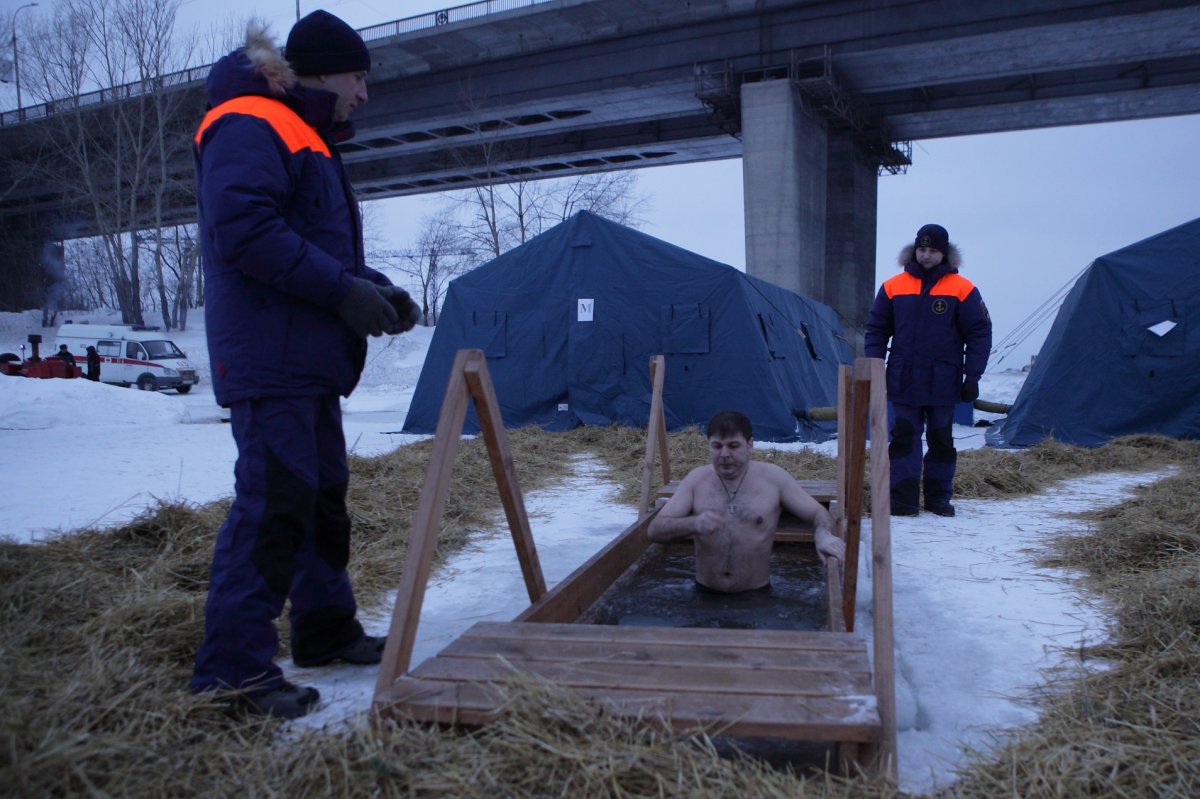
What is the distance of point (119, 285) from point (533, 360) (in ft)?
83.4

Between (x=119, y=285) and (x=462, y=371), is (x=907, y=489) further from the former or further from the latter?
(x=119, y=285)

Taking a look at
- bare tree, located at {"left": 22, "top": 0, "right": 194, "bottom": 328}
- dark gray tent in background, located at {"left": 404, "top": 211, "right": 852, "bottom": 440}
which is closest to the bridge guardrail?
bare tree, located at {"left": 22, "top": 0, "right": 194, "bottom": 328}

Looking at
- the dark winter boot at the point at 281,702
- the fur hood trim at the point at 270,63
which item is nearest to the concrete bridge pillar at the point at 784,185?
the fur hood trim at the point at 270,63

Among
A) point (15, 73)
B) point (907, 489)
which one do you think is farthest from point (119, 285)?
point (907, 489)

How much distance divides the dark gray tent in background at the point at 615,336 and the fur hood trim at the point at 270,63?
8.21 metres

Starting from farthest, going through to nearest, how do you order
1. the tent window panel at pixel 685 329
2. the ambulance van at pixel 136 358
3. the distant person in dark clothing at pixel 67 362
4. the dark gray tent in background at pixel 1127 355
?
the ambulance van at pixel 136 358 < the distant person in dark clothing at pixel 67 362 < the tent window panel at pixel 685 329 < the dark gray tent in background at pixel 1127 355

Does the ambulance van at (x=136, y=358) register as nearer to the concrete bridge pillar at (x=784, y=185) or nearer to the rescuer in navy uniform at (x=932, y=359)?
the concrete bridge pillar at (x=784, y=185)

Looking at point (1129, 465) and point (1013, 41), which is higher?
point (1013, 41)

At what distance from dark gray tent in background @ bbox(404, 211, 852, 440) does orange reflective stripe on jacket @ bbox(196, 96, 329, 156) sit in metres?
8.21

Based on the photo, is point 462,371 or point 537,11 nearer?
point 462,371

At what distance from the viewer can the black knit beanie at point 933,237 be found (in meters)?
5.51

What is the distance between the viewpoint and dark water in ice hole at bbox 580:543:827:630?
11.7ft

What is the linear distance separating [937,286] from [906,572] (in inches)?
90.4

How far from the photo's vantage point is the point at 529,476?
7422 millimetres
